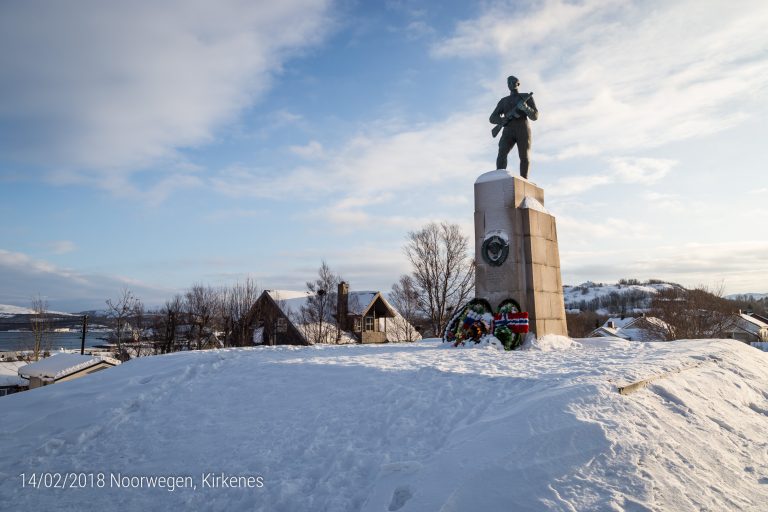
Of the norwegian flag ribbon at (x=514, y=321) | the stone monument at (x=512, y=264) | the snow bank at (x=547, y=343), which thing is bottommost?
the snow bank at (x=547, y=343)

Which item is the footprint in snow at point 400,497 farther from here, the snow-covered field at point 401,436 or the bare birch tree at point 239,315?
the bare birch tree at point 239,315

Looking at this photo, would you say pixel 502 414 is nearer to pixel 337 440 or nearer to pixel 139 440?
pixel 337 440

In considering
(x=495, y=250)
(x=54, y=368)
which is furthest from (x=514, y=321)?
(x=54, y=368)

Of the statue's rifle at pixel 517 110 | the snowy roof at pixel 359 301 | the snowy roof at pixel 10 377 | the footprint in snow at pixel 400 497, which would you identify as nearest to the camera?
the footprint in snow at pixel 400 497

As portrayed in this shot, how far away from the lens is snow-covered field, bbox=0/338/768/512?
13.7 ft

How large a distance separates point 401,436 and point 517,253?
7.93 meters

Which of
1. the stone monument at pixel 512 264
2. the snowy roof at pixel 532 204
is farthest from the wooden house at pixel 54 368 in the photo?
the snowy roof at pixel 532 204

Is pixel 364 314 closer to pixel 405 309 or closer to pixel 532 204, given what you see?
pixel 405 309

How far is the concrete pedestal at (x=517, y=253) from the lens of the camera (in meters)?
12.1

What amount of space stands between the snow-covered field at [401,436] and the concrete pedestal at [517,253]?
3.98 m

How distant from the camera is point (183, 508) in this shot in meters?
4.37

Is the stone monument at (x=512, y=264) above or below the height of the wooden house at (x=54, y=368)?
above

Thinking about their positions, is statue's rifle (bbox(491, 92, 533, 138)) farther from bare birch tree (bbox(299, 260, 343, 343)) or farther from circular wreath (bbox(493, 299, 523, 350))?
bare birch tree (bbox(299, 260, 343, 343))

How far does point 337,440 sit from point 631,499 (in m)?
2.87
